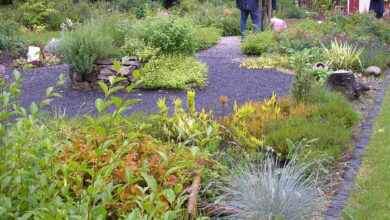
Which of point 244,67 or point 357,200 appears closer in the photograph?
point 357,200

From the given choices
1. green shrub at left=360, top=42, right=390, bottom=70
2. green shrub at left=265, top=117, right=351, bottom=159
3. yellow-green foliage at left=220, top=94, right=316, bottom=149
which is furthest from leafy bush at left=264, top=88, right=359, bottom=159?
green shrub at left=360, top=42, right=390, bottom=70

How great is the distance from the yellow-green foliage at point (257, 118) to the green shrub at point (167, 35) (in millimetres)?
2672

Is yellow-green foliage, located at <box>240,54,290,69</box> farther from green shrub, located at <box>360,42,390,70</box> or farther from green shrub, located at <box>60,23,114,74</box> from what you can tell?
green shrub, located at <box>60,23,114,74</box>

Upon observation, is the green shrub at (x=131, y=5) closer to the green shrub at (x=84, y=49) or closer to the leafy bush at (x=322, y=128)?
the green shrub at (x=84, y=49)

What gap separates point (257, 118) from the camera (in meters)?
5.48

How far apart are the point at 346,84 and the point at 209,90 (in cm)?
211

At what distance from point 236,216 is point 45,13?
14606 mm

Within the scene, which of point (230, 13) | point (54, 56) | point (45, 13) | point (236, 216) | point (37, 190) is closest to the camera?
point (37, 190)

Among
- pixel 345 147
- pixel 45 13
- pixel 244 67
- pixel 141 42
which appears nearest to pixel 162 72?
pixel 141 42

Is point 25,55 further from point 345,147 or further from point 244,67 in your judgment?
point 345,147

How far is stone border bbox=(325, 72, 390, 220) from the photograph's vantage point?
12.2 ft

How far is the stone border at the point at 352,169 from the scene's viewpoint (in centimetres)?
372

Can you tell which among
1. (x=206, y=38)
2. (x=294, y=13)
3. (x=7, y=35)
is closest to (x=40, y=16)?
(x=7, y=35)

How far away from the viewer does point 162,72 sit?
25.7 ft
